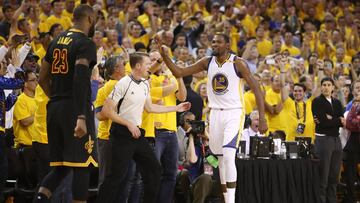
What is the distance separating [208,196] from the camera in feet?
36.8

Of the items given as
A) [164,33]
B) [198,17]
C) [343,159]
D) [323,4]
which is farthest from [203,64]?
[323,4]

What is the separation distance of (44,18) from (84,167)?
31.0 ft

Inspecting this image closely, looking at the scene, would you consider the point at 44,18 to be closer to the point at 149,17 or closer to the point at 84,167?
the point at 149,17

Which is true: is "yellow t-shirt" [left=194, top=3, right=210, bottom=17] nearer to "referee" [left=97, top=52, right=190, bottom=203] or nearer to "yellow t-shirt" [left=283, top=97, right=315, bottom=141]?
"yellow t-shirt" [left=283, top=97, right=315, bottom=141]

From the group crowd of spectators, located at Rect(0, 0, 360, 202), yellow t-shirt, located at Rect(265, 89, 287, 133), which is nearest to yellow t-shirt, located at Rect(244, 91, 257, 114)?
crowd of spectators, located at Rect(0, 0, 360, 202)

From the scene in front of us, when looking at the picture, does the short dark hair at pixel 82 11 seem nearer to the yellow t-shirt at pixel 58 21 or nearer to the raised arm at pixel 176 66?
the raised arm at pixel 176 66

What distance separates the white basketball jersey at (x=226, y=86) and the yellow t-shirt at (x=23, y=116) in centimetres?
271

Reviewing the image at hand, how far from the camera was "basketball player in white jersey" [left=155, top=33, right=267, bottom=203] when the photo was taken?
9.72m

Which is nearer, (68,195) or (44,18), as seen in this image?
(68,195)

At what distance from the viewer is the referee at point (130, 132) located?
891cm

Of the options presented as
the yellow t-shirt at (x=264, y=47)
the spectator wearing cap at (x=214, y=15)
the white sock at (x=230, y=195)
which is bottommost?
the white sock at (x=230, y=195)

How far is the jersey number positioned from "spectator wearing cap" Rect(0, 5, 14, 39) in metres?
7.05

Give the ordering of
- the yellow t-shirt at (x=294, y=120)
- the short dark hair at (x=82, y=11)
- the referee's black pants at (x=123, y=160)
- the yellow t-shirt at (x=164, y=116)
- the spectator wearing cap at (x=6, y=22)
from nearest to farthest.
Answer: the short dark hair at (x=82, y=11) < the referee's black pants at (x=123, y=160) < the yellow t-shirt at (x=164, y=116) < the yellow t-shirt at (x=294, y=120) < the spectator wearing cap at (x=6, y=22)

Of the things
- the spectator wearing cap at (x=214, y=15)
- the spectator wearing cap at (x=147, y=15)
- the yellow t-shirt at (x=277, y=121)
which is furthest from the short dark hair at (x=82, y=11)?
the spectator wearing cap at (x=214, y=15)
